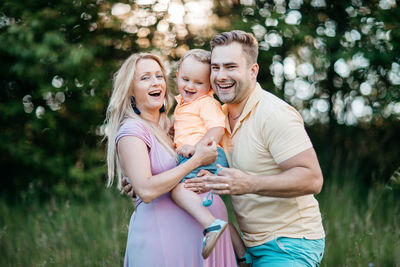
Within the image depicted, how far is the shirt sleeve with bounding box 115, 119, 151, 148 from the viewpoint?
2.54 m

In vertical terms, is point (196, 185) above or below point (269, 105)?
below

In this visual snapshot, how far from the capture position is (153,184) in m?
2.42

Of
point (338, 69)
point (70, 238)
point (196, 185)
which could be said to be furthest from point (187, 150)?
point (338, 69)

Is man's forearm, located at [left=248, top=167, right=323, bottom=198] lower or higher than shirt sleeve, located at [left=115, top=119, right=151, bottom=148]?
lower

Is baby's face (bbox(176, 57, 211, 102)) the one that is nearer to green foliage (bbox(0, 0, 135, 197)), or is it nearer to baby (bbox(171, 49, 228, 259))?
baby (bbox(171, 49, 228, 259))

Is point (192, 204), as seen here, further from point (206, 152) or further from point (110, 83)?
point (110, 83)

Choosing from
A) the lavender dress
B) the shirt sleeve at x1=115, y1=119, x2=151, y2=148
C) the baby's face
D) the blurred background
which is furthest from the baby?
the blurred background

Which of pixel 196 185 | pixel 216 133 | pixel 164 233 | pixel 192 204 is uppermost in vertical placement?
pixel 216 133

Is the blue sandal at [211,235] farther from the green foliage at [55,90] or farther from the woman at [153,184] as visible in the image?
the green foliage at [55,90]

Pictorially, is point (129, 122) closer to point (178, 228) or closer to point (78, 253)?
point (178, 228)

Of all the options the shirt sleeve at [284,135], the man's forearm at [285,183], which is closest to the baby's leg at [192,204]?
the man's forearm at [285,183]

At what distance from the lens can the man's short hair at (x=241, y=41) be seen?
9.11 feet

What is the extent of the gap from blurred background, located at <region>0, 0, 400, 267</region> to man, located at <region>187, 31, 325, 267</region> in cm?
211

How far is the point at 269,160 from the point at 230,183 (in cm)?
38
